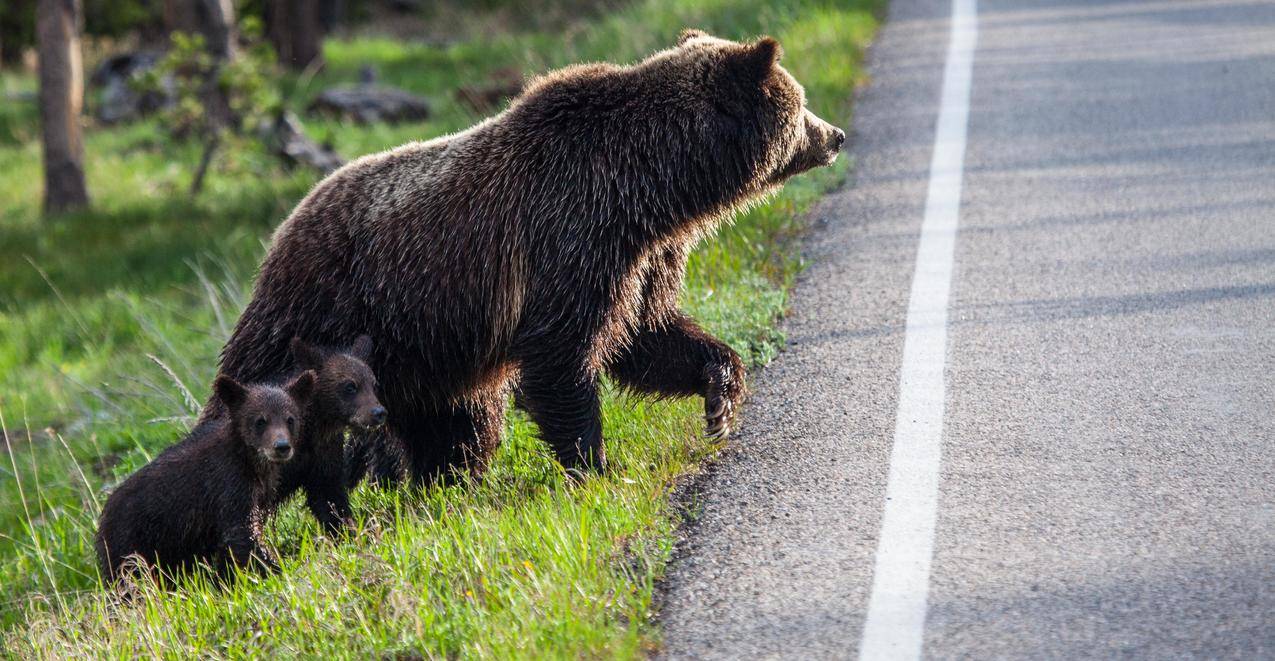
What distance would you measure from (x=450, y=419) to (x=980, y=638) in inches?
124

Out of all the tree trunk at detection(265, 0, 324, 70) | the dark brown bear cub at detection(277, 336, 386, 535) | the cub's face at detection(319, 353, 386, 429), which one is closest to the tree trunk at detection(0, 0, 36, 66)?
the tree trunk at detection(265, 0, 324, 70)

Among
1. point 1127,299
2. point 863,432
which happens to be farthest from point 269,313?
point 1127,299

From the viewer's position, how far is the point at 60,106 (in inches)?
637

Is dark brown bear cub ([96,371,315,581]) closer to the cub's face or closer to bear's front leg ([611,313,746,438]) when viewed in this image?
the cub's face

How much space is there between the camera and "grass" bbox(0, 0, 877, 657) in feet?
14.2

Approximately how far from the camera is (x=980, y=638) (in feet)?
12.2

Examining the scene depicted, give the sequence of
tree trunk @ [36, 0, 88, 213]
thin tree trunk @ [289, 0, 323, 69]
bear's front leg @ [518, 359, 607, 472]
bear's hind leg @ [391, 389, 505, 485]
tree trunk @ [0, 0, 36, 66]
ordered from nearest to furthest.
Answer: bear's front leg @ [518, 359, 607, 472], bear's hind leg @ [391, 389, 505, 485], tree trunk @ [36, 0, 88, 213], thin tree trunk @ [289, 0, 323, 69], tree trunk @ [0, 0, 36, 66]

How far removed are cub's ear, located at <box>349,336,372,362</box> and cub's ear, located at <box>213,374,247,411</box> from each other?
47cm

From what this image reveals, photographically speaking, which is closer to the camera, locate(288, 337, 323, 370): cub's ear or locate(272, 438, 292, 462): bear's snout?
locate(272, 438, 292, 462): bear's snout

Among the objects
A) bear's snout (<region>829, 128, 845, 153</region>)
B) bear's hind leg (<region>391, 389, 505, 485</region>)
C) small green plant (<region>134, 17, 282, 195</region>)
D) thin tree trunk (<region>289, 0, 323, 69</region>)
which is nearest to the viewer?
bear's hind leg (<region>391, 389, 505, 485</region>)

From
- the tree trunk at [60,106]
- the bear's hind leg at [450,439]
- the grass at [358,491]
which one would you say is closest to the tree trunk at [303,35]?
the grass at [358,491]

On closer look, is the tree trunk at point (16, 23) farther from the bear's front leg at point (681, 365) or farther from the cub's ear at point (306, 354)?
the bear's front leg at point (681, 365)

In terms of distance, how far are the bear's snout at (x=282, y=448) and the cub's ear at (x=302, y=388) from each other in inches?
10.1

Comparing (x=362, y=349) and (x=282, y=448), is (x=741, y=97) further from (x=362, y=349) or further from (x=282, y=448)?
(x=282, y=448)
